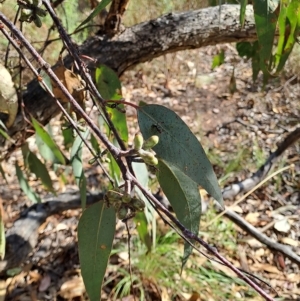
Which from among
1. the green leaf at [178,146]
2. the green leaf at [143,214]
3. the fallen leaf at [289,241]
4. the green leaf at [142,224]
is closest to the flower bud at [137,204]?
the green leaf at [178,146]

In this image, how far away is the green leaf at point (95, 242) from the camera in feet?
1.55

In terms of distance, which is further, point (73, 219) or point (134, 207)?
point (73, 219)

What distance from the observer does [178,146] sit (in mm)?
498

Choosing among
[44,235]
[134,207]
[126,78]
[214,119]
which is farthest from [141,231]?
[126,78]

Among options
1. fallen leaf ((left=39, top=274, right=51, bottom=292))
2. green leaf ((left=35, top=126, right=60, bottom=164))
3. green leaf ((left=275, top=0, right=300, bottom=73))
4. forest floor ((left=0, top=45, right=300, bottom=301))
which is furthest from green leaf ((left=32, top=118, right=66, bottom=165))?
fallen leaf ((left=39, top=274, right=51, bottom=292))

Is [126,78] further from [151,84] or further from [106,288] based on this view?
[106,288]

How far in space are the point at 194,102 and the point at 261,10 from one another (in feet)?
7.23

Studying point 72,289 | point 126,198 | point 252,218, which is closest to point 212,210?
point 252,218

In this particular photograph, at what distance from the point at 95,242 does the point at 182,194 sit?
0.11 metres

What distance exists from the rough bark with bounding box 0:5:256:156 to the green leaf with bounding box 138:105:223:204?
59 cm

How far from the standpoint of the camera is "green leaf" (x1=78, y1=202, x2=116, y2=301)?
47cm

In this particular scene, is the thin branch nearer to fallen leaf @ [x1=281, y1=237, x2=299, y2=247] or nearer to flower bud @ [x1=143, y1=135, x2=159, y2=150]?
flower bud @ [x1=143, y1=135, x2=159, y2=150]

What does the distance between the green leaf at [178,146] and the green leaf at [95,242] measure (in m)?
0.09

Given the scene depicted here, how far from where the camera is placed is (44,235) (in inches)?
69.5
